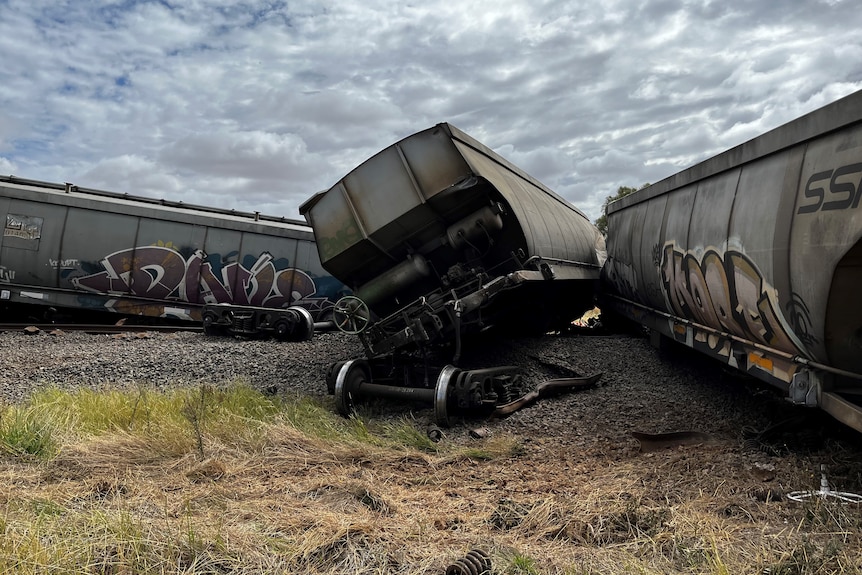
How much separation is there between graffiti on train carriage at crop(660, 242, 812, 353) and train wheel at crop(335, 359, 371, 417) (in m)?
3.85

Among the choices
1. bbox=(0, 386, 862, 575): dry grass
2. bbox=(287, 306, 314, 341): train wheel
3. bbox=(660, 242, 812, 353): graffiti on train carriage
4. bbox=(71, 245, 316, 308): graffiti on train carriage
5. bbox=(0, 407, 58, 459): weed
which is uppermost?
→ bbox=(660, 242, 812, 353): graffiti on train carriage

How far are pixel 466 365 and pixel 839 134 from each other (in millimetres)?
5634

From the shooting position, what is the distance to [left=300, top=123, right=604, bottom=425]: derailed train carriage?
734 cm

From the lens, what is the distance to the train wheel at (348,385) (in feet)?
24.1

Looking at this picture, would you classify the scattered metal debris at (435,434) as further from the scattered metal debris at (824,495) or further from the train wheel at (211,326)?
the train wheel at (211,326)

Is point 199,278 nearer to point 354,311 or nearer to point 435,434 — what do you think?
point 354,311

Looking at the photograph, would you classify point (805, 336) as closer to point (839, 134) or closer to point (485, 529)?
point (839, 134)

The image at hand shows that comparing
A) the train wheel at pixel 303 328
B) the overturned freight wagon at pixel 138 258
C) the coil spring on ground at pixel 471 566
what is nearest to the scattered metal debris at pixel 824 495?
the coil spring on ground at pixel 471 566

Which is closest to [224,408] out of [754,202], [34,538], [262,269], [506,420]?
[506,420]

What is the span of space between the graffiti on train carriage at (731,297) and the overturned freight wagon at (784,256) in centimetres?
1

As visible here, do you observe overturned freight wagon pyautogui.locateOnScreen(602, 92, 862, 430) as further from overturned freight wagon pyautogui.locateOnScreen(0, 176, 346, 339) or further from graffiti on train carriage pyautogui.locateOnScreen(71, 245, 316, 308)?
graffiti on train carriage pyautogui.locateOnScreen(71, 245, 316, 308)

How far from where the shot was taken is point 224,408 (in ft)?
22.4

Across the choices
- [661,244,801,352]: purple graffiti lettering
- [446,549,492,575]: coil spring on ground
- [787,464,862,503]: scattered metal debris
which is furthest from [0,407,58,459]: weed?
[661,244,801,352]: purple graffiti lettering

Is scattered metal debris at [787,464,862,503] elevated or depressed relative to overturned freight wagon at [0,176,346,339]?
depressed
